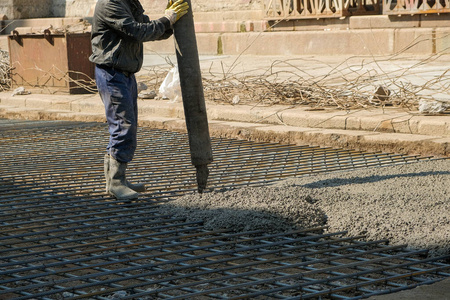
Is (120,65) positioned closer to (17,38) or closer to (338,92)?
(338,92)

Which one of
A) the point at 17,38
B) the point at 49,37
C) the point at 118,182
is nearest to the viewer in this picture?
the point at 118,182

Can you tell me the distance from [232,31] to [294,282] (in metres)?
11.5

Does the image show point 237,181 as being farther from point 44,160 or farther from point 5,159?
point 5,159

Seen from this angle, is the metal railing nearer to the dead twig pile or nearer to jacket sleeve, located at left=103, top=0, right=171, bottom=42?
the dead twig pile

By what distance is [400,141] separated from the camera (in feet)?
19.0

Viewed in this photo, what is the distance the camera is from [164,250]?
3.43 metres

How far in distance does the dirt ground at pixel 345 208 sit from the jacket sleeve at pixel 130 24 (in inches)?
39.2

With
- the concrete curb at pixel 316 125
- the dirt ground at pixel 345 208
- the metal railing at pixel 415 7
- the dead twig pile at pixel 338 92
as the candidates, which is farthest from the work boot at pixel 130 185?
→ the metal railing at pixel 415 7

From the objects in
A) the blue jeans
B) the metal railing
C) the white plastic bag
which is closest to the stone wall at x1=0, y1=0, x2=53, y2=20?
the metal railing

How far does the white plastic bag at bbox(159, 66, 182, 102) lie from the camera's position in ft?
26.8

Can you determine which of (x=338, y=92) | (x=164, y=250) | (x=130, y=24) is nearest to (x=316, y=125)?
(x=338, y=92)

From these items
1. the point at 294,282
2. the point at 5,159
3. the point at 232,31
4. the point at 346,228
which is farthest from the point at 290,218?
the point at 232,31

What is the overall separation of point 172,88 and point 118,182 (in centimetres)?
388

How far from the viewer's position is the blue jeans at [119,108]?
4.31m
